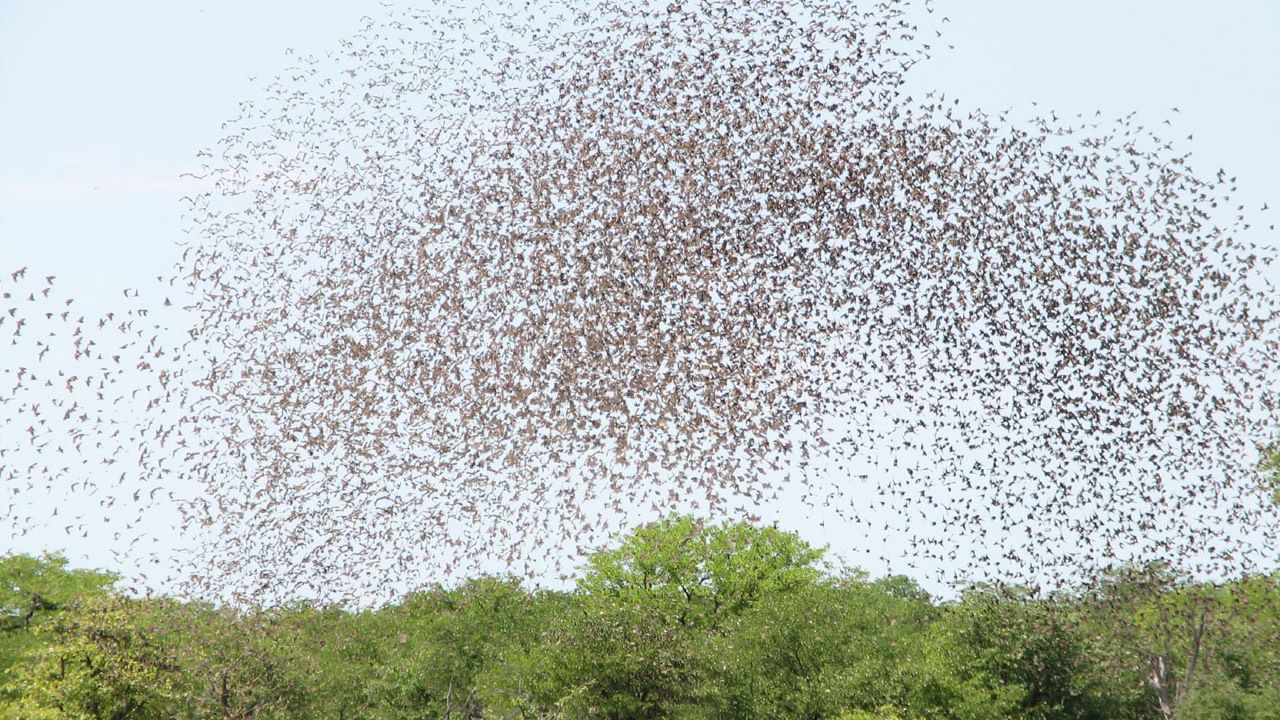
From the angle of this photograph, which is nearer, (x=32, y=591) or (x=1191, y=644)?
(x=1191, y=644)

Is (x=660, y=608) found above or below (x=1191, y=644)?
above

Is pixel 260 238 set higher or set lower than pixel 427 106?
lower

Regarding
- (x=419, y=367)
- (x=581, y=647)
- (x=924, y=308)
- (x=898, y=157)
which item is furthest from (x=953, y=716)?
(x=419, y=367)

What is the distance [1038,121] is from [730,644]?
17916mm

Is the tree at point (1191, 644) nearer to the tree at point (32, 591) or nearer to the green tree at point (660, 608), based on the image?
the green tree at point (660, 608)

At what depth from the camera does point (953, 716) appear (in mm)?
29812

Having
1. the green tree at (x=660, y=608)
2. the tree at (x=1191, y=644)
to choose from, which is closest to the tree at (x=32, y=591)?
the green tree at (x=660, y=608)

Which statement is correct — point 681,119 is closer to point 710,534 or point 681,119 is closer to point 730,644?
point 730,644

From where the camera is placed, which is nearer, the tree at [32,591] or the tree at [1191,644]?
→ the tree at [1191,644]

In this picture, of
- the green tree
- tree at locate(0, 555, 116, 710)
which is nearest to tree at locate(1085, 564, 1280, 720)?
the green tree

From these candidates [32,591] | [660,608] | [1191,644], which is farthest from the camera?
[32,591]

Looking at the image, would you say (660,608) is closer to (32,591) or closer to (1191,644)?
(1191,644)

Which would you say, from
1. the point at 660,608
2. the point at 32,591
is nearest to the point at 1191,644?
the point at 660,608

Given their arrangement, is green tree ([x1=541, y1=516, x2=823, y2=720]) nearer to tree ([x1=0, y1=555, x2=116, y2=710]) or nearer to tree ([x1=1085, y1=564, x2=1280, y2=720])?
tree ([x1=1085, y1=564, x2=1280, y2=720])
